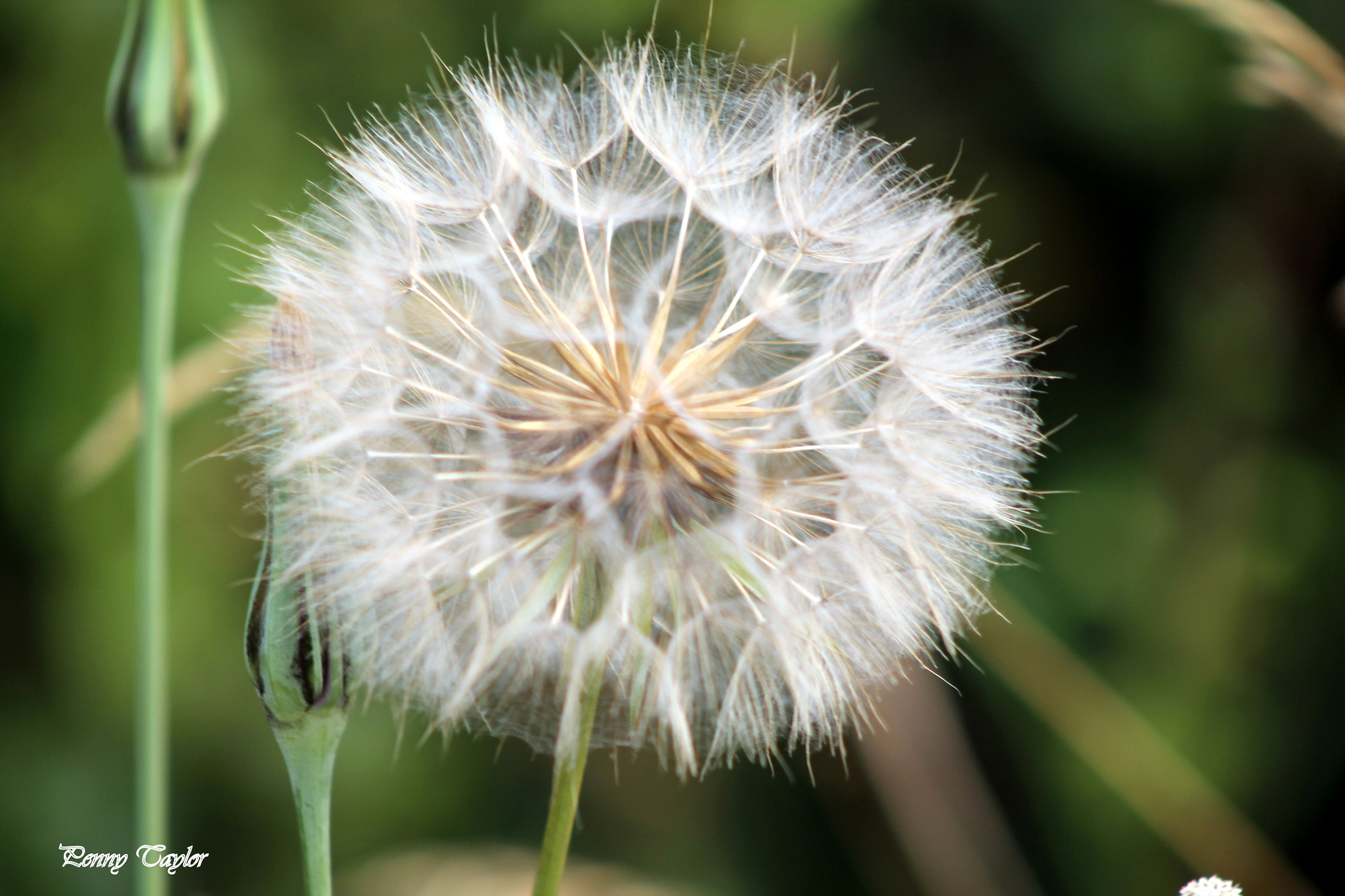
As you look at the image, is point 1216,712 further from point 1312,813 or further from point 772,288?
point 772,288

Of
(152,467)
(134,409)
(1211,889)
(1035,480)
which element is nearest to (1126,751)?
(1035,480)

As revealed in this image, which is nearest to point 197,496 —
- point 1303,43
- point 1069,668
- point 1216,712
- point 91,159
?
point 91,159

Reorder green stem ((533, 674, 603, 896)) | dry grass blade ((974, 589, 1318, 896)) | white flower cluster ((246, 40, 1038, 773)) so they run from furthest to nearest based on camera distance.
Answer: dry grass blade ((974, 589, 1318, 896))
white flower cluster ((246, 40, 1038, 773))
green stem ((533, 674, 603, 896))

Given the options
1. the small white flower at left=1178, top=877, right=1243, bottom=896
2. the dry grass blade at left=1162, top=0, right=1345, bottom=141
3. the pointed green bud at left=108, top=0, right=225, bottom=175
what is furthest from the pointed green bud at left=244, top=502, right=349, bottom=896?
the dry grass blade at left=1162, top=0, right=1345, bottom=141

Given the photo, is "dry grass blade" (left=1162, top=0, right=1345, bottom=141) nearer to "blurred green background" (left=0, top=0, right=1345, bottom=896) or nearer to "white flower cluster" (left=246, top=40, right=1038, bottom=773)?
"white flower cluster" (left=246, top=40, right=1038, bottom=773)

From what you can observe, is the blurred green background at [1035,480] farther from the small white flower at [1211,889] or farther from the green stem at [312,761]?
the small white flower at [1211,889]
